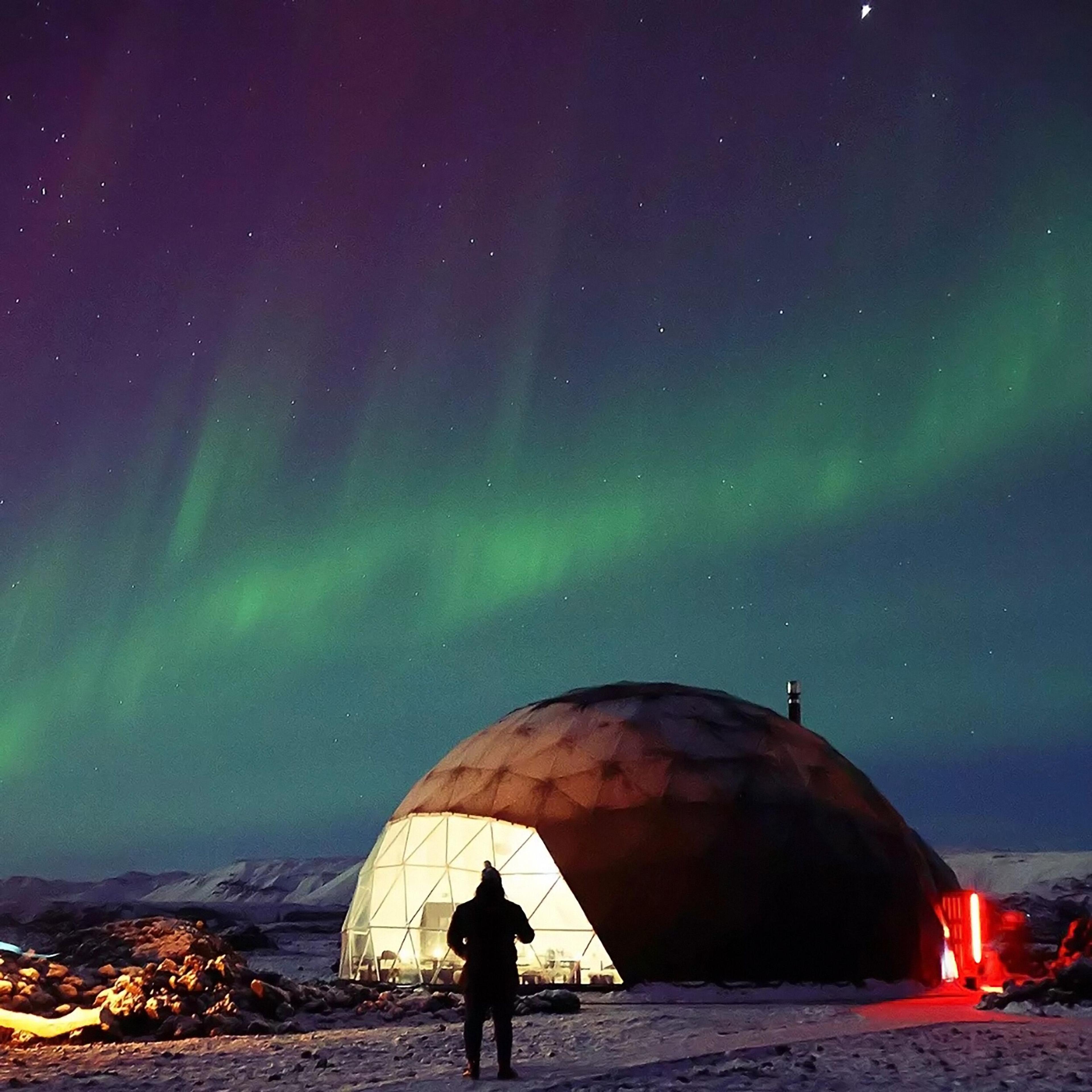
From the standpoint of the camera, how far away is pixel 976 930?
20219 millimetres

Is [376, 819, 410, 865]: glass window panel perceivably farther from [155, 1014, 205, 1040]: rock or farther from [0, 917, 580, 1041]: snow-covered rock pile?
[155, 1014, 205, 1040]: rock

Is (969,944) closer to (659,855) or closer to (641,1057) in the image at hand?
(659,855)

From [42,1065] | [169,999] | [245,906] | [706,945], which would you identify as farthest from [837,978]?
[245,906]

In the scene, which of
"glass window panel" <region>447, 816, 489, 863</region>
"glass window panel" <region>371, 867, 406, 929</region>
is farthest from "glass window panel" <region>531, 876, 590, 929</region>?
"glass window panel" <region>371, 867, 406, 929</region>

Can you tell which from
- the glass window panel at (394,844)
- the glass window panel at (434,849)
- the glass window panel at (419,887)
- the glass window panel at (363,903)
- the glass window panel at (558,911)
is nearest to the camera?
the glass window panel at (558,911)

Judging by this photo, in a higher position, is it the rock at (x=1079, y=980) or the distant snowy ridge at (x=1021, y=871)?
the distant snowy ridge at (x=1021, y=871)

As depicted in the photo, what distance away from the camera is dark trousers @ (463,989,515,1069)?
9961mm

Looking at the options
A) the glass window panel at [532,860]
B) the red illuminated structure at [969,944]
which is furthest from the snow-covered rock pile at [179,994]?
the red illuminated structure at [969,944]

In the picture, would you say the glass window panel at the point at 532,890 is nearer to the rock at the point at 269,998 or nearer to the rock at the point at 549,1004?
the rock at the point at 549,1004

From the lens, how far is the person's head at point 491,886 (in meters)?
10.2

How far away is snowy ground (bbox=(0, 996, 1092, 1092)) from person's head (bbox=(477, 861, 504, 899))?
1.42 metres

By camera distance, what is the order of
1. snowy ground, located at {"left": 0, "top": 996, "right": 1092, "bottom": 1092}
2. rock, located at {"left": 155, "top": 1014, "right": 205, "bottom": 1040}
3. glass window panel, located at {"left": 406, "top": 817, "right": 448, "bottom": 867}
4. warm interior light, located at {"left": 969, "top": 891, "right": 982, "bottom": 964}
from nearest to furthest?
snowy ground, located at {"left": 0, "top": 996, "right": 1092, "bottom": 1092} → rock, located at {"left": 155, "top": 1014, "right": 205, "bottom": 1040} → glass window panel, located at {"left": 406, "top": 817, "right": 448, "bottom": 867} → warm interior light, located at {"left": 969, "top": 891, "right": 982, "bottom": 964}

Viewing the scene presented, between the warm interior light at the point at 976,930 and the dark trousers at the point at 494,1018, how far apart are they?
12557mm

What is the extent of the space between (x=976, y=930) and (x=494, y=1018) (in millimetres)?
12707
